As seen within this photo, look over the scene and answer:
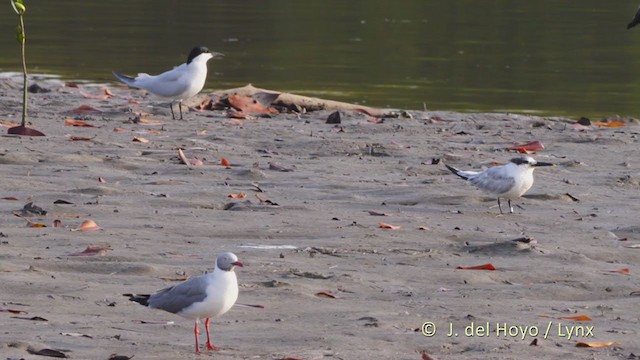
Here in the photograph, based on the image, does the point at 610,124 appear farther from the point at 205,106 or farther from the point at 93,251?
the point at 93,251

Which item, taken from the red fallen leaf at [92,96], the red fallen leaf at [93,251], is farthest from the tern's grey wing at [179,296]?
the red fallen leaf at [92,96]

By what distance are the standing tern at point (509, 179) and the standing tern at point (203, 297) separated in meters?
3.65

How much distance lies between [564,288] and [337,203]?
240 cm

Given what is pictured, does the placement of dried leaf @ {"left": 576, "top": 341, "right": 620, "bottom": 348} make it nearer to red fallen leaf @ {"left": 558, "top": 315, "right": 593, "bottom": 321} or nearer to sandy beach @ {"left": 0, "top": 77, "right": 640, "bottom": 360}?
sandy beach @ {"left": 0, "top": 77, "right": 640, "bottom": 360}

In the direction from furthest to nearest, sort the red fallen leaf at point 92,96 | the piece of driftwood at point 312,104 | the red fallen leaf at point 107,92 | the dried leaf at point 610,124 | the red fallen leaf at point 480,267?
the red fallen leaf at point 107,92 → the red fallen leaf at point 92,96 → the piece of driftwood at point 312,104 → the dried leaf at point 610,124 → the red fallen leaf at point 480,267

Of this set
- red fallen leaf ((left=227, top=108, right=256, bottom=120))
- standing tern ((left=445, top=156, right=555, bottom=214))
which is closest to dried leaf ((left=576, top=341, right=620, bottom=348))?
standing tern ((left=445, top=156, right=555, bottom=214))

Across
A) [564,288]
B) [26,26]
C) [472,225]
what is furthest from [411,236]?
[26,26]

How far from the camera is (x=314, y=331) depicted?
231 inches

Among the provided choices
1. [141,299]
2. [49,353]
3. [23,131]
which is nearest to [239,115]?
[23,131]

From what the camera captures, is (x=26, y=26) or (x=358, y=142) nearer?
(x=358, y=142)

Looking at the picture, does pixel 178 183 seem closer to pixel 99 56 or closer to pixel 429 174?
pixel 429 174

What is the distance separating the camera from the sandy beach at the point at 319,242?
19.0 ft

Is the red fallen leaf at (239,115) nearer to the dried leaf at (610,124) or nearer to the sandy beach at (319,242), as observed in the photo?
the sandy beach at (319,242)

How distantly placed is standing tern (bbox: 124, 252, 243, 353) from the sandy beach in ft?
0.48
